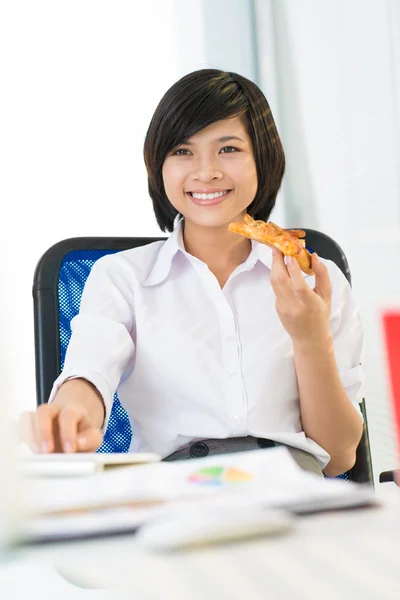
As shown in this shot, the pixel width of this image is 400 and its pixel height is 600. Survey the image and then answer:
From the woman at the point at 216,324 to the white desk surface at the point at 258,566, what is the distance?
Result: 0.71 m

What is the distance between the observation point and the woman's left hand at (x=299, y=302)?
1134mm

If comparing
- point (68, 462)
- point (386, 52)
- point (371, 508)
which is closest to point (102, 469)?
point (68, 462)

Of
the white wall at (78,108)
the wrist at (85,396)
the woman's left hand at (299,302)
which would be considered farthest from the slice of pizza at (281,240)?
the white wall at (78,108)

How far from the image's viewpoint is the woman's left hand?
1134 mm

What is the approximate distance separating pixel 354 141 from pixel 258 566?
1790 mm

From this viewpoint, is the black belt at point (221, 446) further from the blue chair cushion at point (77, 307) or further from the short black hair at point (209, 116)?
the short black hair at point (209, 116)

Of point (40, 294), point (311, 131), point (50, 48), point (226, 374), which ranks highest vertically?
point (50, 48)

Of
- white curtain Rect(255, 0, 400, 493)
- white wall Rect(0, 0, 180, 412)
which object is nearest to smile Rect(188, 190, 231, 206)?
white curtain Rect(255, 0, 400, 493)

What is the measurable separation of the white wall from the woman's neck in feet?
5.02

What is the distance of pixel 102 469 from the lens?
20.9 inches

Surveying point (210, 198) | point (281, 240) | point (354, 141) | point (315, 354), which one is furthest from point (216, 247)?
point (354, 141)

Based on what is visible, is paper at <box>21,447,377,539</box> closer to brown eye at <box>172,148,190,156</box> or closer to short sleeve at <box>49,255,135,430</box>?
short sleeve at <box>49,255,135,430</box>

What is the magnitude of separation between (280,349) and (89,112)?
195 centimetres

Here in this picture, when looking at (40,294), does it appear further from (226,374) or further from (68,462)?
(68,462)
